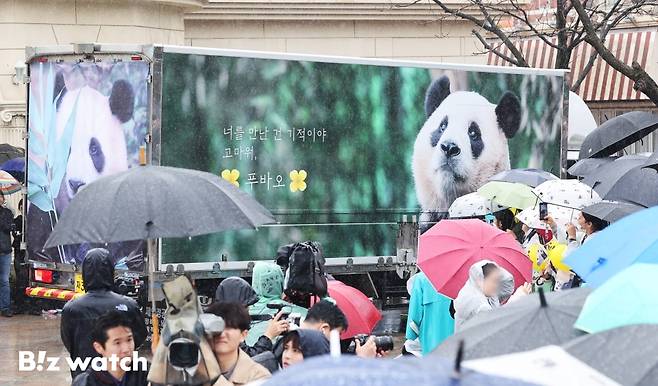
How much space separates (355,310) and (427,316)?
1138mm

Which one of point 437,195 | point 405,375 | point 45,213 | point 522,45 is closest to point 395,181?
point 437,195

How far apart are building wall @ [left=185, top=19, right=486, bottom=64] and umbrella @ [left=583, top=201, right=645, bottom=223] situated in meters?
17.9

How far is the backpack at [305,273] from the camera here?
832 centimetres

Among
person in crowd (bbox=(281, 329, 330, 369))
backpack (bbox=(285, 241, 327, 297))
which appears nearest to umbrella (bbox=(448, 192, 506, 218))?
backpack (bbox=(285, 241, 327, 297))

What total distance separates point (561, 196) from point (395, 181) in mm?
5079

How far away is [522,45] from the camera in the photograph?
33.9 m

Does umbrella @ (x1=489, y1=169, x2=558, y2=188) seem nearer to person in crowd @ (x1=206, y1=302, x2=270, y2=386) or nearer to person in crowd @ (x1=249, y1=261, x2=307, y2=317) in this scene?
person in crowd @ (x1=249, y1=261, x2=307, y2=317)

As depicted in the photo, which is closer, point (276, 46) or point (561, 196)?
point (561, 196)

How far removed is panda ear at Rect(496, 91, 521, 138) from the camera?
17.5 metres

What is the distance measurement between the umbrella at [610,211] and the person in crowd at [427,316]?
1.30 m

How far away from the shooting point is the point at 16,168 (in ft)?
66.2

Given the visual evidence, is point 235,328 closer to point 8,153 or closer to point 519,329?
point 519,329

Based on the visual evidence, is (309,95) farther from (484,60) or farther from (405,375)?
(484,60)

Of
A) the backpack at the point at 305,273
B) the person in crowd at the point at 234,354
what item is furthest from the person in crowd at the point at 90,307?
the person in crowd at the point at 234,354
